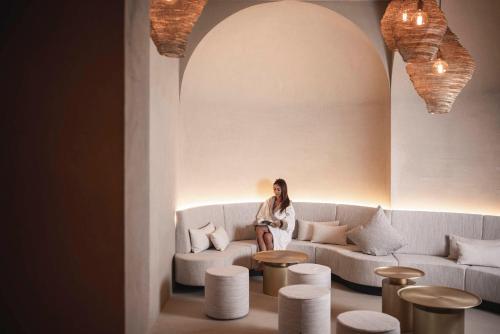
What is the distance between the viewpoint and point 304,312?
433 centimetres

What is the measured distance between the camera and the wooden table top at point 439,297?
4.16 metres

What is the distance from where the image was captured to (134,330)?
177 centimetres

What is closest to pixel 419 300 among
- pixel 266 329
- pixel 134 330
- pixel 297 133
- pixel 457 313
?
pixel 457 313

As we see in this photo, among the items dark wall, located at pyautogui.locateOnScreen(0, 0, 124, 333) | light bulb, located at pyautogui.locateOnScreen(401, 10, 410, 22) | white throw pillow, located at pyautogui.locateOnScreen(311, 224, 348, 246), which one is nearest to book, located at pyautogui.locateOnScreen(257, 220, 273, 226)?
white throw pillow, located at pyautogui.locateOnScreen(311, 224, 348, 246)

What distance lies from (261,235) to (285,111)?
226cm

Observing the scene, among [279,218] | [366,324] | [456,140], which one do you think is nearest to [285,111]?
[279,218]

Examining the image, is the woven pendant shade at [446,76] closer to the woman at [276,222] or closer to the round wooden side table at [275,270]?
the round wooden side table at [275,270]

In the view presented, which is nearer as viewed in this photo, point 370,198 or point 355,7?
point 355,7

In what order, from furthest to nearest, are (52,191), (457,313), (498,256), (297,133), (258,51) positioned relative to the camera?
1. (297,133)
2. (258,51)
3. (498,256)
4. (457,313)
5. (52,191)

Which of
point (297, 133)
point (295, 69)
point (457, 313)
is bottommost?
point (457, 313)

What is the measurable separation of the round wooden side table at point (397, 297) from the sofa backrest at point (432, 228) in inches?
52.6

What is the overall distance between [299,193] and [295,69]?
2.04 meters

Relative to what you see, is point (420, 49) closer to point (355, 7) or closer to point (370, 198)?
point (355, 7)

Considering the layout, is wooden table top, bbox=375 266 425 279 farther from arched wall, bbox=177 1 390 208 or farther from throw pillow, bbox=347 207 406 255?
arched wall, bbox=177 1 390 208
